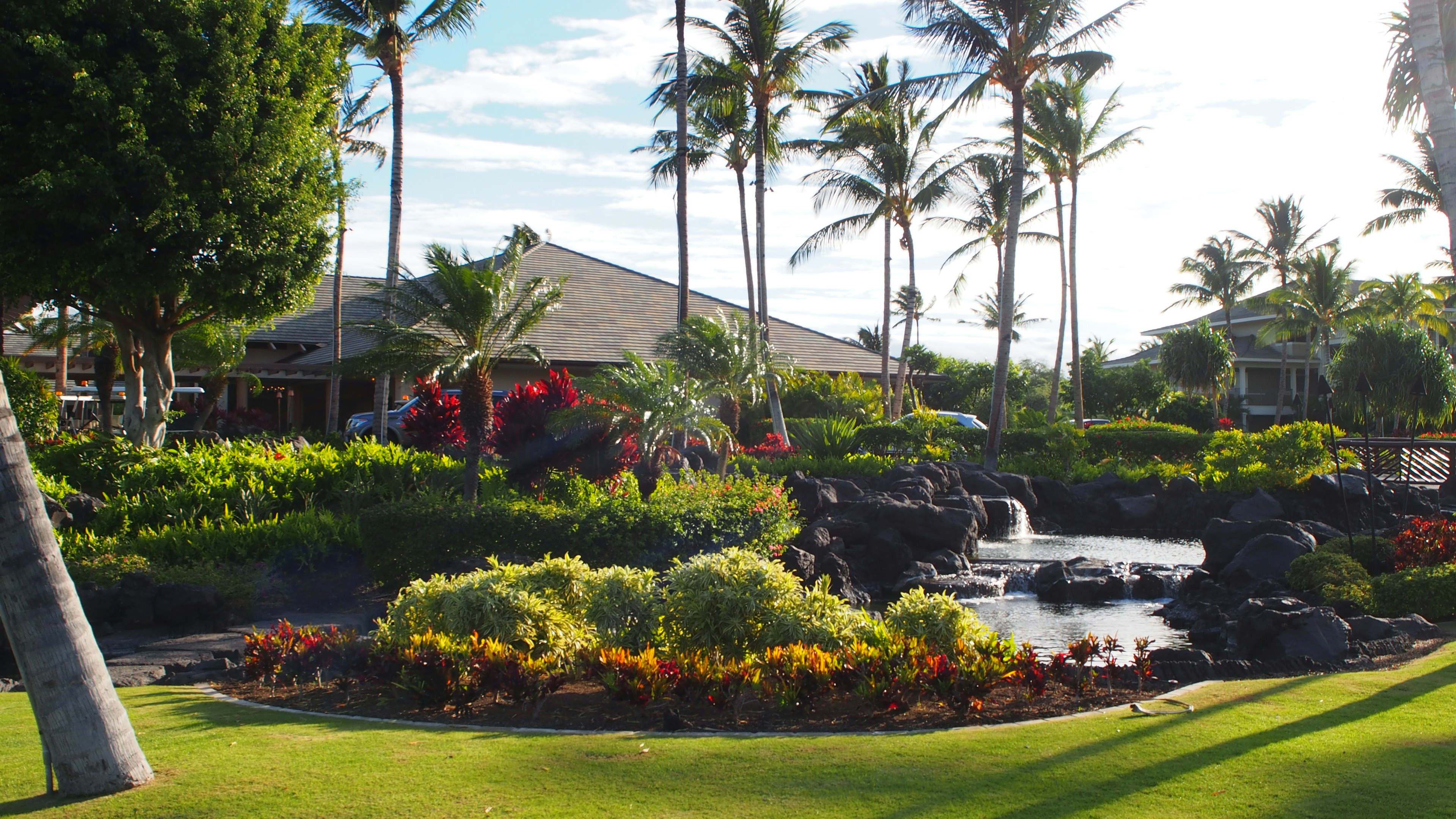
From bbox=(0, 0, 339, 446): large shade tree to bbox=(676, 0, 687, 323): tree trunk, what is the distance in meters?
9.43

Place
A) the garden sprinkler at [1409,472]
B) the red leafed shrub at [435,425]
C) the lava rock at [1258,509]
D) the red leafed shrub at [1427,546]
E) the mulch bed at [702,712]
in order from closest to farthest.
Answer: the mulch bed at [702,712] → the red leafed shrub at [1427,546] → the red leafed shrub at [435,425] → the garden sprinkler at [1409,472] → the lava rock at [1258,509]

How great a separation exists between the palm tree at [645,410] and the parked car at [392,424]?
421 inches

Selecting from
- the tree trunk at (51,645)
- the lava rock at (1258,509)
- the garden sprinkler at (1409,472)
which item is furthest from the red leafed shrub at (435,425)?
the garden sprinkler at (1409,472)

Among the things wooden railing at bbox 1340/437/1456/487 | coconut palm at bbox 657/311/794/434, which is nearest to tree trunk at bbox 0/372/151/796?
coconut palm at bbox 657/311/794/434

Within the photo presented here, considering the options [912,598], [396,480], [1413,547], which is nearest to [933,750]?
[912,598]

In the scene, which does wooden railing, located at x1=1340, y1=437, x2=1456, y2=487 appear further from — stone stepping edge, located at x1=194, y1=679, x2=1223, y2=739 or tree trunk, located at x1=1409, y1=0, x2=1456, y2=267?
stone stepping edge, located at x1=194, y1=679, x2=1223, y2=739

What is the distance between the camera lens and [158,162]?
42.7 feet

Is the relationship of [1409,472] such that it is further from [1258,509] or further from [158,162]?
[158,162]

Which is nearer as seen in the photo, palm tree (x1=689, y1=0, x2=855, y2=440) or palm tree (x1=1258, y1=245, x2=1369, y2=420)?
palm tree (x1=689, y1=0, x2=855, y2=440)

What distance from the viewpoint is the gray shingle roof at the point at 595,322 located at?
2981 cm

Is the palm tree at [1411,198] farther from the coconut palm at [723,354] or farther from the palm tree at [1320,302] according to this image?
the coconut palm at [723,354]

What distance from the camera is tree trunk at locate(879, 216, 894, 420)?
32969mm

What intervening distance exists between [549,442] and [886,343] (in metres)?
23.0

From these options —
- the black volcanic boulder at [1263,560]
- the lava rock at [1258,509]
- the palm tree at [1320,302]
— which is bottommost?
the black volcanic boulder at [1263,560]
